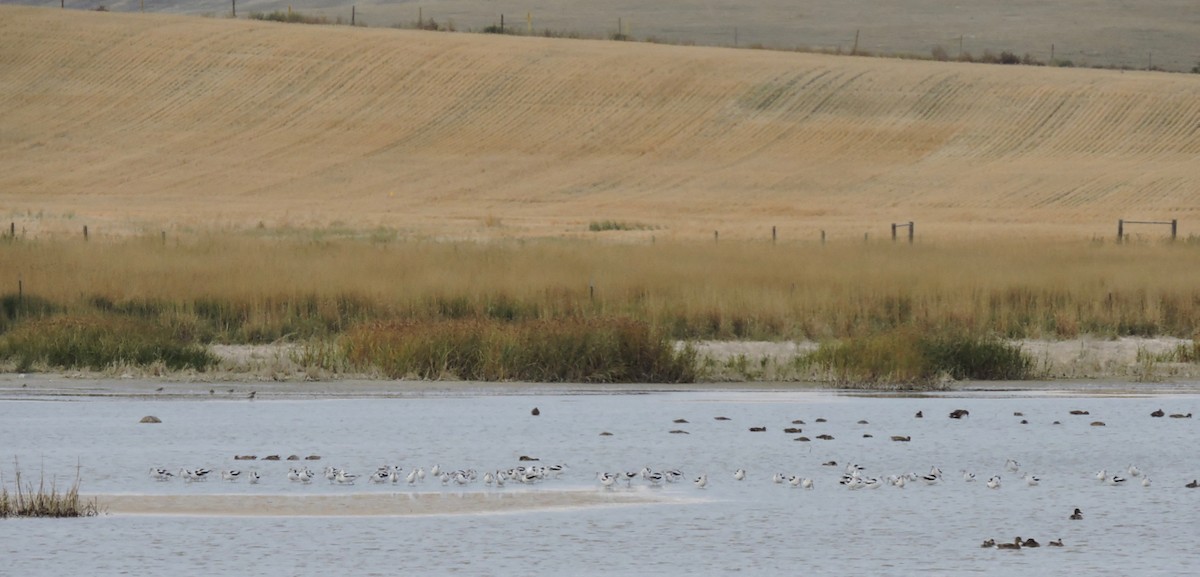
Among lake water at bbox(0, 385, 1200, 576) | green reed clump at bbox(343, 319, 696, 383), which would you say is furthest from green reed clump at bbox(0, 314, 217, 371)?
lake water at bbox(0, 385, 1200, 576)

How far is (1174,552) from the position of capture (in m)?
10.5

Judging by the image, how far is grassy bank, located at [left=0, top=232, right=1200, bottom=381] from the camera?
19.5 metres

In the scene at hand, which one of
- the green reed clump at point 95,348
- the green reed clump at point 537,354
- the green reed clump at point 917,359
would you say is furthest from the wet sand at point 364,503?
the green reed clump at point 95,348

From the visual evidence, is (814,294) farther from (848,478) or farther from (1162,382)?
(848,478)

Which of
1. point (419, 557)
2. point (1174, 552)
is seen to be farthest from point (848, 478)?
point (419, 557)

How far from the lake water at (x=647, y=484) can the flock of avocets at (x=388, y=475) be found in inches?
4.6

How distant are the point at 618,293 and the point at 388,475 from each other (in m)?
10.7

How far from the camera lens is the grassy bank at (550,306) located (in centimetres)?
1947

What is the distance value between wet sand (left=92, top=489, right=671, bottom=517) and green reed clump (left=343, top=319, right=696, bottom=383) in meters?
6.65

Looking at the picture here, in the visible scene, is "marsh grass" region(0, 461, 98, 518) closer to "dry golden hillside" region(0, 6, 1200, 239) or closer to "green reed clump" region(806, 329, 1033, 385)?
"green reed clump" region(806, 329, 1033, 385)

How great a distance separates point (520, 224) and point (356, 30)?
142 feet

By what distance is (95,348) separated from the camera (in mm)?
19828

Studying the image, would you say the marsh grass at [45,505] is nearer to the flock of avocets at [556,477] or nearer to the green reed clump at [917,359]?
the flock of avocets at [556,477]

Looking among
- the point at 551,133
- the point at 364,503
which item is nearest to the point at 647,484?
the point at 364,503
